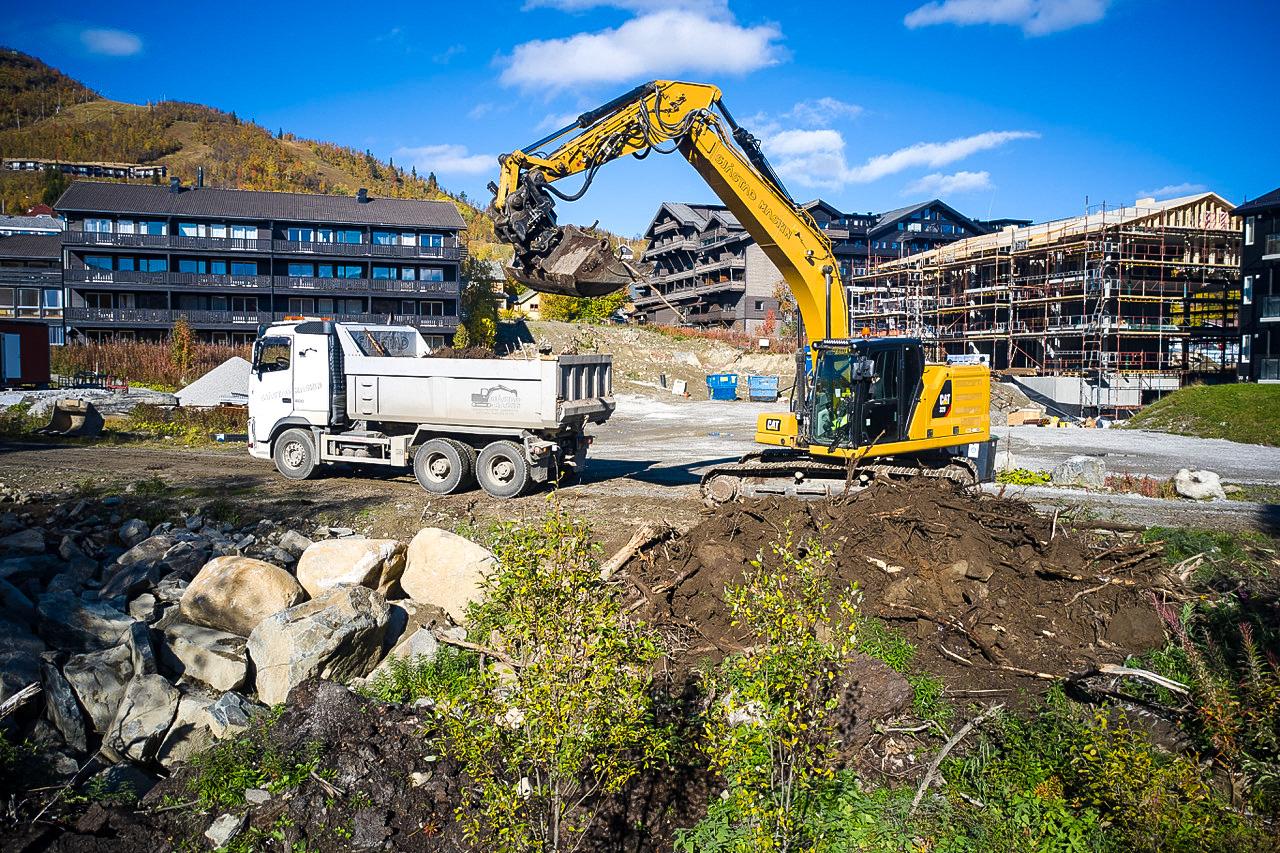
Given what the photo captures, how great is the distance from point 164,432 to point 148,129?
112161mm

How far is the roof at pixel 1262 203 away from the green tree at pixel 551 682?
4415 cm

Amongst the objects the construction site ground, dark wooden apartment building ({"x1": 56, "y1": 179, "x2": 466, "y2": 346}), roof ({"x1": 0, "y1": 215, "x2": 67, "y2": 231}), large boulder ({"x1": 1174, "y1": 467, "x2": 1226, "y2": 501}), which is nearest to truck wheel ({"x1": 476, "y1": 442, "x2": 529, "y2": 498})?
the construction site ground

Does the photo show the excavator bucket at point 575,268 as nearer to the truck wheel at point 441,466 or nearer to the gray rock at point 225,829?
the truck wheel at point 441,466

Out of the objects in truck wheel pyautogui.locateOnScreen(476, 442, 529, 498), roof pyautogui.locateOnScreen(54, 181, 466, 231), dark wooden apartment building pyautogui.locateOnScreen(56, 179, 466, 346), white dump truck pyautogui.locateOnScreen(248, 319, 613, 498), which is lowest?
truck wheel pyautogui.locateOnScreen(476, 442, 529, 498)

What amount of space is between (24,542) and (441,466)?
6598 millimetres

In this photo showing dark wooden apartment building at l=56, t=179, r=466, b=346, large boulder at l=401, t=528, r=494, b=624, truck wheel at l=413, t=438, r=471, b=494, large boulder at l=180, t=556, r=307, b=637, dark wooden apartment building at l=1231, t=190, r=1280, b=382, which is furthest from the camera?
dark wooden apartment building at l=56, t=179, r=466, b=346

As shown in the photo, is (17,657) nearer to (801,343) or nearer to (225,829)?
(225,829)

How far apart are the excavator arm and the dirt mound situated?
3.92 metres

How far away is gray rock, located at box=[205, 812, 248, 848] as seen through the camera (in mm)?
5613

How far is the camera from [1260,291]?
38188 millimetres

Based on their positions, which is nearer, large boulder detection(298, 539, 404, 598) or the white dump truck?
large boulder detection(298, 539, 404, 598)

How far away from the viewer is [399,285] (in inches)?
2120

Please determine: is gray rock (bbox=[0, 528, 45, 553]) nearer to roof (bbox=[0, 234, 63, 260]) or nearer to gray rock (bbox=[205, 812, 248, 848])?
gray rock (bbox=[205, 812, 248, 848])

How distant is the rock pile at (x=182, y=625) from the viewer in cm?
697
